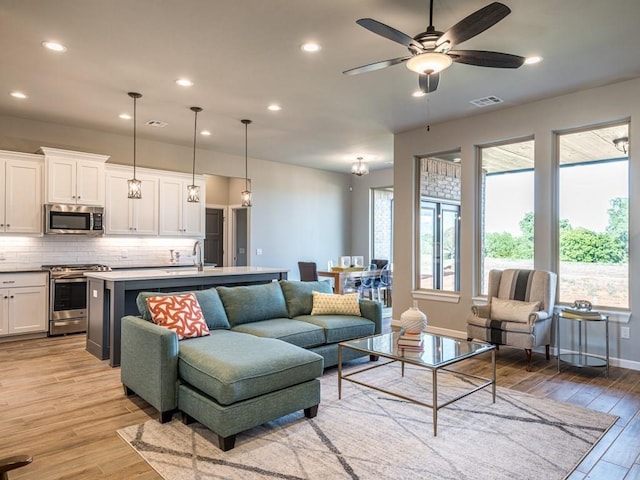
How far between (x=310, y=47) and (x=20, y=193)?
4327 mm

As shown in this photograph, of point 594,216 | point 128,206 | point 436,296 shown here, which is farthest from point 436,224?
point 128,206

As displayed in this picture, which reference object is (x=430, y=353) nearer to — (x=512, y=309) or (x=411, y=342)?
(x=411, y=342)

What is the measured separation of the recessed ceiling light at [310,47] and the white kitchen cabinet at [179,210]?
399cm

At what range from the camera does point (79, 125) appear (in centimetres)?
595

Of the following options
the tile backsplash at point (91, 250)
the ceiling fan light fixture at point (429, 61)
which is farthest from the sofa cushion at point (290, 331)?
the tile backsplash at point (91, 250)

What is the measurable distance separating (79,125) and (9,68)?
6.46 ft

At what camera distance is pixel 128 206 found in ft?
20.9

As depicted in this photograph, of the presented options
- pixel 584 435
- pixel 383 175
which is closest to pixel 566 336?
pixel 584 435

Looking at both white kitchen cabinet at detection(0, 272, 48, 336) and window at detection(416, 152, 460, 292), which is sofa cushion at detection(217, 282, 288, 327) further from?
white kitchen cabinet at detection(0, 272, 48, 336)

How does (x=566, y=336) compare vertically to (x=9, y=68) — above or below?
below

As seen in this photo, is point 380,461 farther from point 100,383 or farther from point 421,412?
point 100,383

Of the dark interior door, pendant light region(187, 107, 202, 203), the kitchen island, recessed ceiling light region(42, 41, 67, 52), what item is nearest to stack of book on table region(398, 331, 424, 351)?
the kitchen island

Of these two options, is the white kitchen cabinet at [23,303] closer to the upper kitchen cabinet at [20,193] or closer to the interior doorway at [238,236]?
the upper kitchen cabinet at [20,193]

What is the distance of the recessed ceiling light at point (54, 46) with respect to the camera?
3.51 m
